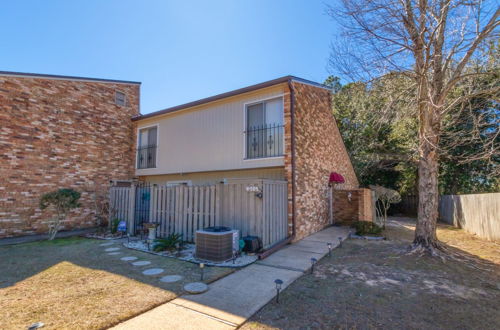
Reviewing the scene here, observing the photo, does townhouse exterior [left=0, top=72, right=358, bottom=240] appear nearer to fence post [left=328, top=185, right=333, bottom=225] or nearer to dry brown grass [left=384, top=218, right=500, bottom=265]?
fence post [left=328, top=185, right=333, bottom=225]

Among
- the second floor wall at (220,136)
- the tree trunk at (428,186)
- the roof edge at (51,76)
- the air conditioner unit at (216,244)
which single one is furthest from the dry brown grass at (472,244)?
the roof edge at (51,76)

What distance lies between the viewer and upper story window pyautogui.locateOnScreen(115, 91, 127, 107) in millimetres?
11855

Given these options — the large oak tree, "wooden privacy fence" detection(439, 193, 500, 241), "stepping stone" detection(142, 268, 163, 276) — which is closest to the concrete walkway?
"stepping stone" detection(142, 268, 163, 276)

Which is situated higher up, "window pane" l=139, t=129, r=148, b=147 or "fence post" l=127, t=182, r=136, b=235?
"window pane" l=139, t=129, r=148, b=147

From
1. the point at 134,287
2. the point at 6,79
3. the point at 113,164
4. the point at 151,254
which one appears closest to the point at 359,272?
the point at 134,287

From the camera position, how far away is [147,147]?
1224cm

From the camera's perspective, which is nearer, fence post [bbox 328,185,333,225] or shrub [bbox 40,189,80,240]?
shrub [bbox 40,189,80,240]

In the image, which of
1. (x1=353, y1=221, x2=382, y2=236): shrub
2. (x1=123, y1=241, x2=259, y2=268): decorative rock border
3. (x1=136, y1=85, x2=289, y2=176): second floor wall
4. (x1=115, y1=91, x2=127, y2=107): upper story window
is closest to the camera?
(x1=123, y1=241, x2=259, y2=268): decorative rock border

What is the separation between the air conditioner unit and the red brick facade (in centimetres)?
270

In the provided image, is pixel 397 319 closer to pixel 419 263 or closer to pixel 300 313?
pixel 300 313

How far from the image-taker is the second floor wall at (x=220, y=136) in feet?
28.8

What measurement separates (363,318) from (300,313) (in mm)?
847

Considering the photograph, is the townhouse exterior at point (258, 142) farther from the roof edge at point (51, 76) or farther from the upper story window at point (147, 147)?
the roof edge at point (51, 76)

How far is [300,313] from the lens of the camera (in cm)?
354
